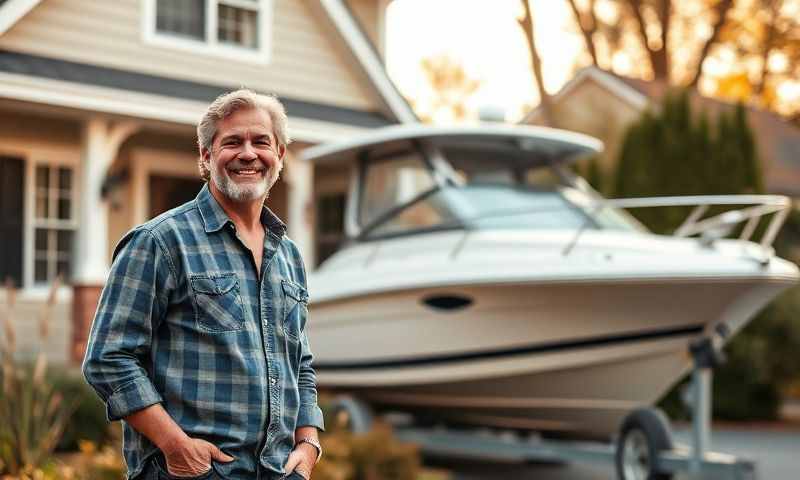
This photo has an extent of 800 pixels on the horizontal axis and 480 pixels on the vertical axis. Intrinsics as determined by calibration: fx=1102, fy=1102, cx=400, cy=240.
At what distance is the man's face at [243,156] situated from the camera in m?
2.83

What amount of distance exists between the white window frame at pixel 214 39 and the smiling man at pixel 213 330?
9.60m

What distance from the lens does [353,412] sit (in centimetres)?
933

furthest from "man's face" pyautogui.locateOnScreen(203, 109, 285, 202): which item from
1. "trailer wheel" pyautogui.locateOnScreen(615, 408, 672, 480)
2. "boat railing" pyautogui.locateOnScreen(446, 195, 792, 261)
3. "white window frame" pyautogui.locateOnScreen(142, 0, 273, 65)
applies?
"white window frame" pyautogui.locateOnScreen(142, 0, 273, 65)

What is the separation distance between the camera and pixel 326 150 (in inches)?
393

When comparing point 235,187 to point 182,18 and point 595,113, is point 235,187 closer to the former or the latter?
point 182,18

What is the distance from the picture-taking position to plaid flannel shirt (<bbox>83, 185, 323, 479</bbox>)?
2.60 m

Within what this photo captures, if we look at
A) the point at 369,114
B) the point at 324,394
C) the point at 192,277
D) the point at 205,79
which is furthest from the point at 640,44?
the point at 192,277

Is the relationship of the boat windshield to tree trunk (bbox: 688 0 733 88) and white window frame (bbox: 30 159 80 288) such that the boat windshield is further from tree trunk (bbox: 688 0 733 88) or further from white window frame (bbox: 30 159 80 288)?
tree trunk (bbox: 688 0 733 88)

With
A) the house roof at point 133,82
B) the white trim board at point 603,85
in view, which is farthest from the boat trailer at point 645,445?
the white trim board at point 603,85

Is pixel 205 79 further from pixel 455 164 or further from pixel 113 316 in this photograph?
pixel 113 316

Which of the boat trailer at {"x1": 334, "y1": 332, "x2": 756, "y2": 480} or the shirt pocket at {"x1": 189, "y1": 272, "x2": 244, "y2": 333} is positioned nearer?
the shirt pocket at {"x1": 189, "y1": 272, "x2": 244, "y2": 333}

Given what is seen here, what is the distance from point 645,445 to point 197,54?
7.17 meters

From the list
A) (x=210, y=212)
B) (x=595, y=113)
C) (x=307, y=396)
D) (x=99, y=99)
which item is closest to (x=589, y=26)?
(x=595, y=113)

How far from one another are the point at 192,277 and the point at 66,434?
7029 mm
